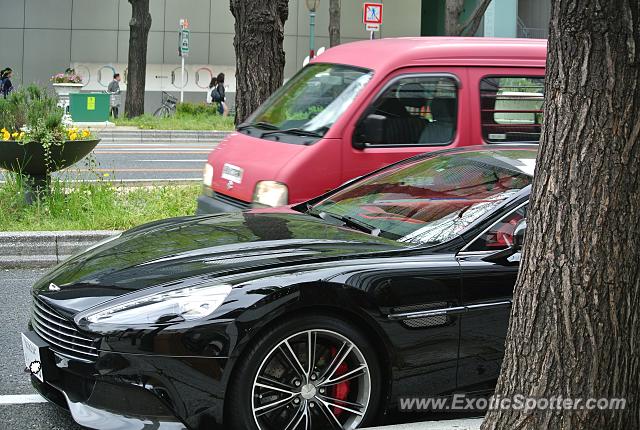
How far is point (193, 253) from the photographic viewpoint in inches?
202

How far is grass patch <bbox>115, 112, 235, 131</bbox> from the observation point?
26978 mm

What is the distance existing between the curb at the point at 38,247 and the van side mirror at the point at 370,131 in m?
2.60

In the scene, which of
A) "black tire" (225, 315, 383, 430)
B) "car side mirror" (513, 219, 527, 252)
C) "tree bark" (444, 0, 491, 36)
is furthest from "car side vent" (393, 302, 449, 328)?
"tree bark" (444, 0, 491, 36)

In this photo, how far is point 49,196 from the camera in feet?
34.3

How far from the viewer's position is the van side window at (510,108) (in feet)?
29.5

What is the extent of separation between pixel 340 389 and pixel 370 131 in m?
4.16

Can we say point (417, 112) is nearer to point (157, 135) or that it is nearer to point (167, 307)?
point (167, 307)

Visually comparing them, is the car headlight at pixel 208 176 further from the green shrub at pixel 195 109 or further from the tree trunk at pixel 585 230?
the green shrub at pixel 195 109

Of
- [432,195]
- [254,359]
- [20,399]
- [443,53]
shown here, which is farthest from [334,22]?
[254,359]

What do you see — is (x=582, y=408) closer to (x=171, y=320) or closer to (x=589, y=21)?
(x=589, y=21)

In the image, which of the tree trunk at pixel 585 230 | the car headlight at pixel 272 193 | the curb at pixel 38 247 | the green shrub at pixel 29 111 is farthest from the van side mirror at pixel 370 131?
the tree trunk at pixel 585 230

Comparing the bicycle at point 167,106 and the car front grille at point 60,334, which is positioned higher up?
the bicycle at point 167,106

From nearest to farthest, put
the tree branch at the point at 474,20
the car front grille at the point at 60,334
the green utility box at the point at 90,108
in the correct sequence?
1. the car front grille at the point at 60,334
2. the green utility box at the point at 90,108
3. the tree branch at the point at 474,20

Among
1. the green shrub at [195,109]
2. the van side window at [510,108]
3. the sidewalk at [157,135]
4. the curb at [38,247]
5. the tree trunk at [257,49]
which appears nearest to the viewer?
the van side window at [510,108]
